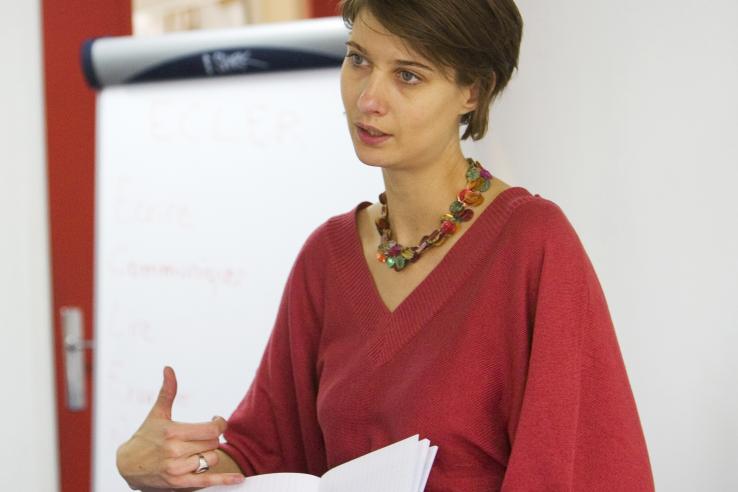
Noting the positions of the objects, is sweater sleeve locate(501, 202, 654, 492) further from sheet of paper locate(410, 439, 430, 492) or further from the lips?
the lips

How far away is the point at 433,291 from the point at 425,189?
145 mm

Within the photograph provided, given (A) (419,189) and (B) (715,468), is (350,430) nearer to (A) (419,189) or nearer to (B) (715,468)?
(A) (419,189)

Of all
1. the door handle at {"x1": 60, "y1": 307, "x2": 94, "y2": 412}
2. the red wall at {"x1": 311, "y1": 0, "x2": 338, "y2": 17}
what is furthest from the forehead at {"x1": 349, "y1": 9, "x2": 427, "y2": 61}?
the door handle at {"x1": 60, "y1": 307, "x2": 94, "y2": 412}

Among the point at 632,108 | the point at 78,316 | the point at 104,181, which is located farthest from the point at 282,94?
the point at 78,316

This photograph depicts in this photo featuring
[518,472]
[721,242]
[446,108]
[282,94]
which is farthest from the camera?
[282,94]

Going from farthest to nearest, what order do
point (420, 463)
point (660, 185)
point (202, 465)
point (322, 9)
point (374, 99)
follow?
point (322, 9), point (660, 185), point (202, 465), point (374, 99), point (420, 463)

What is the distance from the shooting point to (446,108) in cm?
117

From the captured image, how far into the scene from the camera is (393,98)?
3.73 ft

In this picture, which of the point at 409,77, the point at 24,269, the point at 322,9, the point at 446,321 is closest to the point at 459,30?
the point at 409,77

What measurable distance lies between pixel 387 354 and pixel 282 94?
991mm

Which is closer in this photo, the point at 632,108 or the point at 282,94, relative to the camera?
the point at 632,108

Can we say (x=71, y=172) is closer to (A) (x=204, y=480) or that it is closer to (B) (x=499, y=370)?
(A) (x=204, y=480)

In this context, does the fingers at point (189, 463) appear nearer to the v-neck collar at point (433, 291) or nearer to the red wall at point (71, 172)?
the v-neck collar at point (433, 291)

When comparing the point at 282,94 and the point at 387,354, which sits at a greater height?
the point at 282,94
